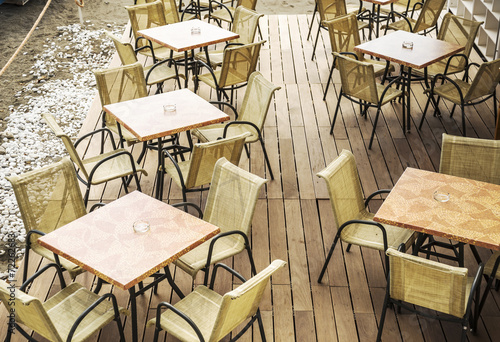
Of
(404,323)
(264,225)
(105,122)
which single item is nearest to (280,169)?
(264,225)

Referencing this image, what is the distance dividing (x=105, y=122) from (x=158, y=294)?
210 centimetres

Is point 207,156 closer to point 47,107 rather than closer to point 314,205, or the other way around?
point 314,205

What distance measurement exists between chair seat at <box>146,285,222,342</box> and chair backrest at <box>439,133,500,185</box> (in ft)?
7.25

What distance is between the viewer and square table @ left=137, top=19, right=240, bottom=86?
6984 millimetres

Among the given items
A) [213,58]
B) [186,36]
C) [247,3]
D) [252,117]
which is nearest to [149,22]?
[186,36]

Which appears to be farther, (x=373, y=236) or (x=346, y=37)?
(x=346, y=37)

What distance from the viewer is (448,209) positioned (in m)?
4.19

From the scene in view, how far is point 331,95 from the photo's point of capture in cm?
779

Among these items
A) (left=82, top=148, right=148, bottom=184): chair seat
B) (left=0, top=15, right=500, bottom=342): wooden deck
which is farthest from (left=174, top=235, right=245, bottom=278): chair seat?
(left=82, top=148, right=148, bottom=184): chair seat

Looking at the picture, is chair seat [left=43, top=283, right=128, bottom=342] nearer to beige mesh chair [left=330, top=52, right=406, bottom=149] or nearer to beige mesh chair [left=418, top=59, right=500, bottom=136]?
beige mesh chair [left=330, top=52, right=406, bottom=149]

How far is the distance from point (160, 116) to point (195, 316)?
227cm

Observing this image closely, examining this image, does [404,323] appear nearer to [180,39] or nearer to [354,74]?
[354,74]

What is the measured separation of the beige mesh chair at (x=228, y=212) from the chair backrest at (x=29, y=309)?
102 cm

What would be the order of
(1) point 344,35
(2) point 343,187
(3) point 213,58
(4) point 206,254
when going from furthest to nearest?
1. (3) point 213,58
2. (1) point 344,35
3. (2) point 343,187
4. (4) point 206,254
